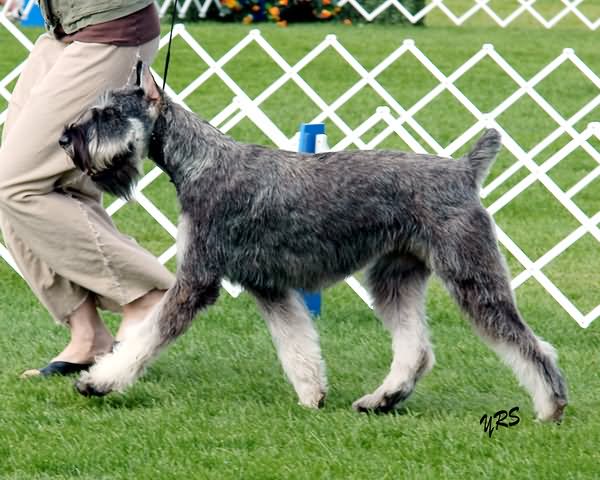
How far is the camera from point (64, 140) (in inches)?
229

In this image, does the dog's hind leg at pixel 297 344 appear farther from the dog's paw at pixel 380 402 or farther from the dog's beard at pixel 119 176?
the dog's beard at pixel 119 176

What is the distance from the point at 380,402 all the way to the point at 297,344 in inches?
17.2

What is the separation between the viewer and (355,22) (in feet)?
69.1

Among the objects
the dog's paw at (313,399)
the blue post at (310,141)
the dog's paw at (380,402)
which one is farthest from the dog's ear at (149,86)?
the blue post at (310,141)

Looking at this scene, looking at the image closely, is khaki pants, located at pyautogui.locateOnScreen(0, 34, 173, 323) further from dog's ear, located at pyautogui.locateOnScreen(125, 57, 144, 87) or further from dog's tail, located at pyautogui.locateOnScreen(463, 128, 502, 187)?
dog's tail, located at pyautogui.locateOnScreen(463, 128, 502, 187)

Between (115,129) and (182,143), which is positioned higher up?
(115,129)

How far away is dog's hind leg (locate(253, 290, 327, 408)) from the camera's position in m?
6.05

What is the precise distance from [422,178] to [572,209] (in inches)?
107

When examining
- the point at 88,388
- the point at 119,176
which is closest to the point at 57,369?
the point at 88,388

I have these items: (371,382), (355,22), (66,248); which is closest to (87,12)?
(66,248)

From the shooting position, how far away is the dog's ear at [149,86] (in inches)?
229

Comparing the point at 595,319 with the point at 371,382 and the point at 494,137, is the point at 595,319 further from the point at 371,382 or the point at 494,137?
the point at 494,137

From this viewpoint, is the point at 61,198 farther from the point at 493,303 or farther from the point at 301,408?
the point at 493,303

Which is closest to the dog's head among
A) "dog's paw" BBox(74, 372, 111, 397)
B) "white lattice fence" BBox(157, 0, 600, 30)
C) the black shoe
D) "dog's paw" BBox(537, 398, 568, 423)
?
"dog's paw" BBox(74, 372, 111, 397)
